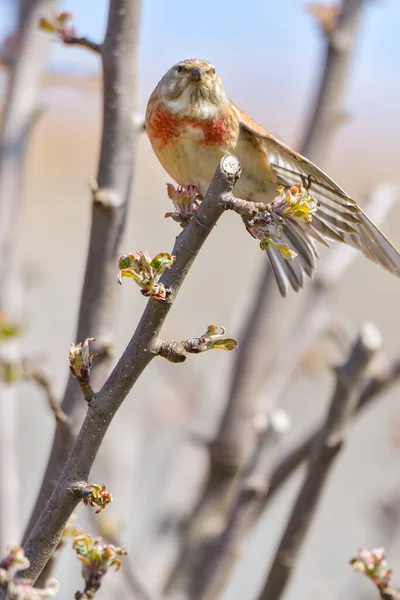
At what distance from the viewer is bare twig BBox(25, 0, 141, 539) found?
6.18 feet

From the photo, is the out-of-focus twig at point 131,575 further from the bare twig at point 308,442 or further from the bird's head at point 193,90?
the bird's head at point 193,90

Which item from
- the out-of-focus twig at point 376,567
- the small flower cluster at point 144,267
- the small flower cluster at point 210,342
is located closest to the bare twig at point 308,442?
the out-of-focus twig at point 376,567

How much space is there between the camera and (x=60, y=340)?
549 cm

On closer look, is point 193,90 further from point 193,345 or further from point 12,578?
point 12,578

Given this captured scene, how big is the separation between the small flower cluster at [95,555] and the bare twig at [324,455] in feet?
2.56

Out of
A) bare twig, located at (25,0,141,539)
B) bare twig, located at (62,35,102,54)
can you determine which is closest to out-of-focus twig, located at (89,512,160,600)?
bare twig, located at (25,0,141,539)

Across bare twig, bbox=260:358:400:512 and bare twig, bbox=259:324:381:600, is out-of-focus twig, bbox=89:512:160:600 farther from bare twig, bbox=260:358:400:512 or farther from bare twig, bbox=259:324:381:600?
bare twig, bbox=259:324:381:600

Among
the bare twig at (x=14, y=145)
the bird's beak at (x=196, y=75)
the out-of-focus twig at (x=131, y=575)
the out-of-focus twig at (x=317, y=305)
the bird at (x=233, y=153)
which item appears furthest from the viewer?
the out-of-focus twig at (x=317, y=305)

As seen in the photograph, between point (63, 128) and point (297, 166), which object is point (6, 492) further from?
point (63, 128)

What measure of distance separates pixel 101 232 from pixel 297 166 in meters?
0.49

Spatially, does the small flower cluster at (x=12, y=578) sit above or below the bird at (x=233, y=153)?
below

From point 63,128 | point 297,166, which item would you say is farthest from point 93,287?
point 63,128

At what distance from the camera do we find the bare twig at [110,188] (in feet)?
6.18

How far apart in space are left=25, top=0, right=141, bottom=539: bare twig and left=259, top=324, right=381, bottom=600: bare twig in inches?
22.6
